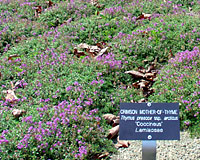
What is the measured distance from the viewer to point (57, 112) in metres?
6.32

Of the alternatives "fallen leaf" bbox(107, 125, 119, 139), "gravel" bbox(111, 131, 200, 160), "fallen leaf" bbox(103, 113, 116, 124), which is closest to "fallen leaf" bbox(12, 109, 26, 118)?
"fallen leaf" bbox(103, 113, 116, 124)

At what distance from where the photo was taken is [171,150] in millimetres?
5812

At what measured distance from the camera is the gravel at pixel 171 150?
18.6 feet

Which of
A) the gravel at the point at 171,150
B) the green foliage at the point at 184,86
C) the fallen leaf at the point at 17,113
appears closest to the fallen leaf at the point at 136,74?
the green foliage at the point at 184,86

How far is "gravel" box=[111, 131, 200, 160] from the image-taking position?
18.6ft

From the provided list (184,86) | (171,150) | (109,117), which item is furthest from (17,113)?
(184,86)

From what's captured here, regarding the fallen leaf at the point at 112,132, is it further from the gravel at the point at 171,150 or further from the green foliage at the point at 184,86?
the green foliage at the point at 184,86

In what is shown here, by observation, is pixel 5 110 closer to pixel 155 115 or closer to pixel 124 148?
pixel 124 148

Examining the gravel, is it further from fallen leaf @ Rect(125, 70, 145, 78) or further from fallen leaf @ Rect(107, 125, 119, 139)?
fallen leaf @ Rect(125, 70, 145, 78)

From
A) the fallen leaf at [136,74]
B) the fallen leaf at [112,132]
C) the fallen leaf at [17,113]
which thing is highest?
the fallen leaf at [136,74]

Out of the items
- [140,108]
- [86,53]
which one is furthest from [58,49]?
[140,108]

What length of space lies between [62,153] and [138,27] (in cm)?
461

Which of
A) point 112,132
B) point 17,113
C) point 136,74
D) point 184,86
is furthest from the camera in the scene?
point 136,74

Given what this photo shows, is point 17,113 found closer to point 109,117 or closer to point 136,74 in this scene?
point 109,117
